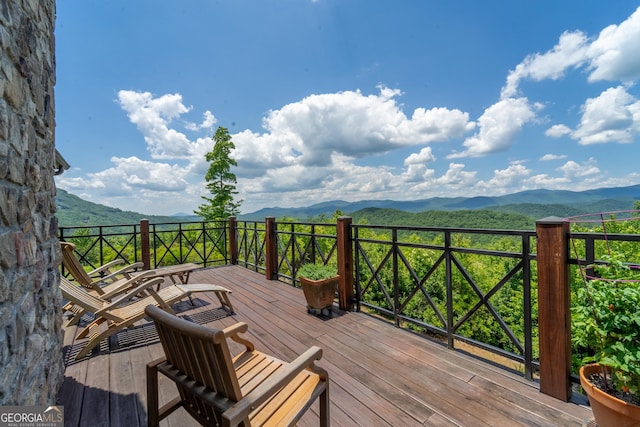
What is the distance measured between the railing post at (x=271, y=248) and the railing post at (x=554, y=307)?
4.28 meters

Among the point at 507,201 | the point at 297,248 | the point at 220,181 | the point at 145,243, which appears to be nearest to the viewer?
the point at 297,248

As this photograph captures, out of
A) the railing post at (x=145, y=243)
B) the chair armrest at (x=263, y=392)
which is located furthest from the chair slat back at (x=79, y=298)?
the railing post at (x=145, y=243)

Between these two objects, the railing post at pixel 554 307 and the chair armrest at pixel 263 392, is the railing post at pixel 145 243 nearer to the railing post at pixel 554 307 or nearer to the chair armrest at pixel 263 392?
the chair armrest at pixel 263 392

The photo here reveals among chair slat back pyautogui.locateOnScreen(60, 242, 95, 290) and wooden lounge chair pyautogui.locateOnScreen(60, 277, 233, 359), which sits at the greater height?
chair slat back pyautogui.locateOnScreen(60, 242, 95, 290)

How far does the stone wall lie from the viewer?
111 cm

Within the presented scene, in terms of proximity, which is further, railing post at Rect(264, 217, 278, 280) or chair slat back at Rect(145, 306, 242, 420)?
railing post at Rect(264, 217, 278, 280)

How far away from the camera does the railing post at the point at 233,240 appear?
6930 mm

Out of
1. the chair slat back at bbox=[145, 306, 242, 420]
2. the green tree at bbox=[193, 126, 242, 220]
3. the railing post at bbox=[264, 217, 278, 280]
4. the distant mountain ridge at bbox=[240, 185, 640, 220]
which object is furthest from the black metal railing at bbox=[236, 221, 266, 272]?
the distant mountain ridge at bbox=[240, 185, 640, 220]

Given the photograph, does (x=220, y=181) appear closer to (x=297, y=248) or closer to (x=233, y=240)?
(x=233, y=240)

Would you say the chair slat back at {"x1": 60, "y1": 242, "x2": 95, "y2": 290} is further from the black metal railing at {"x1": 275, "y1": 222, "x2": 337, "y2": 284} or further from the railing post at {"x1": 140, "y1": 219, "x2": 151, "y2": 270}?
the black metal railing at {"x1": 275, "y1": 222, "x2": 337, "y2": 284}

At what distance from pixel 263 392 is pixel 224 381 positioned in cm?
17

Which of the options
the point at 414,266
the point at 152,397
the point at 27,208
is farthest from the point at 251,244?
the point at 27,208

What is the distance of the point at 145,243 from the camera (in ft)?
19.4

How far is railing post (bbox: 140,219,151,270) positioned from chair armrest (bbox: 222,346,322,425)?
5.79 metres
